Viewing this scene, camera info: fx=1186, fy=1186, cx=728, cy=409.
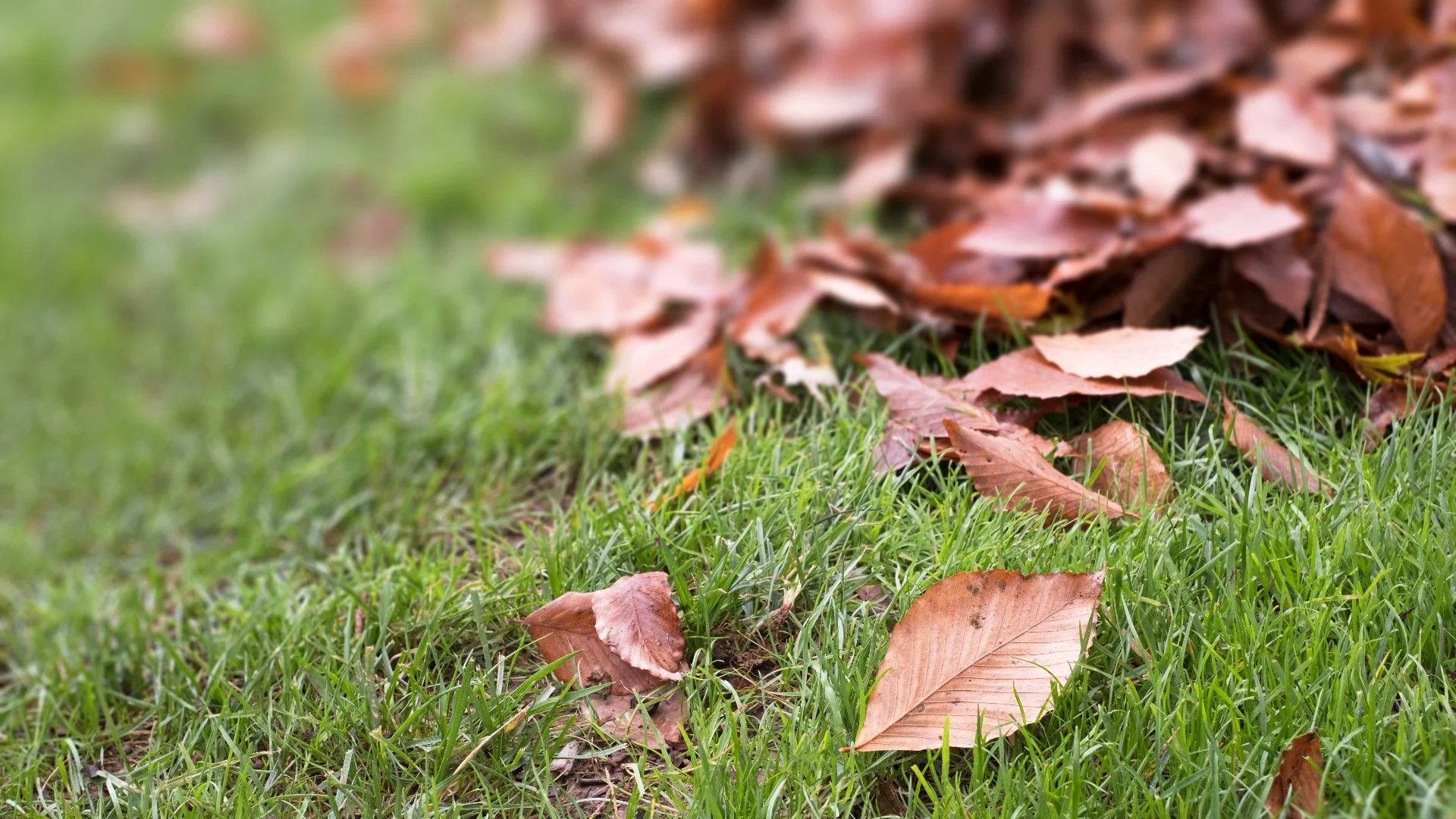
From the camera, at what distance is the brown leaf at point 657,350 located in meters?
1.82

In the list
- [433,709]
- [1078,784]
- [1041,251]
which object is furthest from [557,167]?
[1078,784]

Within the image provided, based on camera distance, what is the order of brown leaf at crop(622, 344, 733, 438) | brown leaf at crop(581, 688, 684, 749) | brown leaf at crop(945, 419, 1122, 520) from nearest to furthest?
brown leaf at crop(581, 688, 684, 749), brown leaf at crop(945, 419, 1122, 520), brown leaf at crop(622, 344, 733, 438)

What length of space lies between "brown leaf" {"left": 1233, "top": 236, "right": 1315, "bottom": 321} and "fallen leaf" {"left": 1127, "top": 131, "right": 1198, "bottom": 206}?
0.19 meters

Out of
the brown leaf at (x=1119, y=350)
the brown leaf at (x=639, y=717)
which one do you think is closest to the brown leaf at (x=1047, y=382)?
the brown leaf at (x=1119, y=350)

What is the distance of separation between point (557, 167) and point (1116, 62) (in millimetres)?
1302

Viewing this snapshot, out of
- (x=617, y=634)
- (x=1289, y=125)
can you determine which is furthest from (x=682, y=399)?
(x=1289, y=125)

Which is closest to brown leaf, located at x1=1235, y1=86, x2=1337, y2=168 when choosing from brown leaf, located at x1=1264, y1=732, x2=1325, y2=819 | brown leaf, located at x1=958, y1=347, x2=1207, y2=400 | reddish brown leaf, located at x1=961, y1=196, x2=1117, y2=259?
reddish brown leaf, located at x1=961, y1=196, x2=1117, y2=259

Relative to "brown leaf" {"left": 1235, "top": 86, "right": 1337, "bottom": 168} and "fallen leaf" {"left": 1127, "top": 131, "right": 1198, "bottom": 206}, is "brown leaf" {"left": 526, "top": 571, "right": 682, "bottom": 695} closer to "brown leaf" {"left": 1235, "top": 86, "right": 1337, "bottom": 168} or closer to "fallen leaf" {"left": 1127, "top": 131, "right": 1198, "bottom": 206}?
"fallen leaf" {"left": 1127, "top": 131, "right": 1198, "bottom": 206}

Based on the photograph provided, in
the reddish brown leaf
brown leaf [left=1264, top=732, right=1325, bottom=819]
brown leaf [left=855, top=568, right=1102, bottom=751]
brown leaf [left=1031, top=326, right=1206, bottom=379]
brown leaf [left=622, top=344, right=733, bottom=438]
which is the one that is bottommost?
brown leaf [left=1264, top=732, right=1325, bottom=819]

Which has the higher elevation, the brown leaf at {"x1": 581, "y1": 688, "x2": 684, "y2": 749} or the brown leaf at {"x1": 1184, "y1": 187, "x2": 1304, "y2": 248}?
the brown leaf at {"x1": 1184, "y1": 187, "x2": 1304, "y2": 248}

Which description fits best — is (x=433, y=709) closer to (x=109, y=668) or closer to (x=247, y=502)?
(x=109, y=668)

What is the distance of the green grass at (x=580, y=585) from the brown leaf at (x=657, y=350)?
2.5 inches

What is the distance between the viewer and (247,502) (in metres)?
1.95

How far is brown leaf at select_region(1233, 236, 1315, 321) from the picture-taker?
161cm
